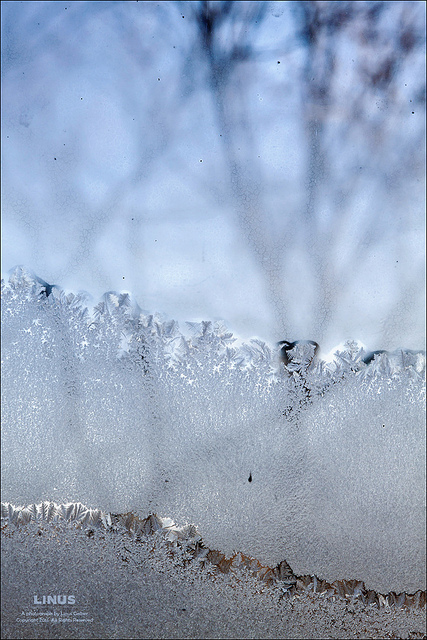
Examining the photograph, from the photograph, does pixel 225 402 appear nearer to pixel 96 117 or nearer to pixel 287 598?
pixel 287 598

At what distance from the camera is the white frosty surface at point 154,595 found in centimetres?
77

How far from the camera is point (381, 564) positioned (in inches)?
30.4

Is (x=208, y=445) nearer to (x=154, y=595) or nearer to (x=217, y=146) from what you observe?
(x=154, y=595)

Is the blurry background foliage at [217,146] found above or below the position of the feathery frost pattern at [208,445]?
above

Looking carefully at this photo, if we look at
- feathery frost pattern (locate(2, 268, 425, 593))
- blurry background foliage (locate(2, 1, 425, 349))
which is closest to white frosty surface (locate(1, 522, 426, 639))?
feathery frost pattern (locate(2, 268, 425, 593))

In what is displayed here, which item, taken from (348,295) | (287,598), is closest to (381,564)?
(287,598)

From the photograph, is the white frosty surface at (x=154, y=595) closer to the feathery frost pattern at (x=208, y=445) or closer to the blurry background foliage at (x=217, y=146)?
the feathery frost pattern at (x=208, y=445)

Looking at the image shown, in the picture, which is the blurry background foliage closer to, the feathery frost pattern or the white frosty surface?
the feathery frost pattern

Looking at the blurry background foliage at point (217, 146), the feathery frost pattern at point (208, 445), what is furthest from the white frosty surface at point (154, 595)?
the blurry background foliage at point (217, 146)

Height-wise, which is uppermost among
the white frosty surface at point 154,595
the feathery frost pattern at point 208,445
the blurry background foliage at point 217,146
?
the blurry background foliage at point 217,146

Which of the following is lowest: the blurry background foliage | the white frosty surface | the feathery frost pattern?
the white frosty surface

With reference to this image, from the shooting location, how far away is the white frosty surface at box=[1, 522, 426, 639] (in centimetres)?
77

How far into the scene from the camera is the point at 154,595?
0.77 m

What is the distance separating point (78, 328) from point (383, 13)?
2.66 feet
